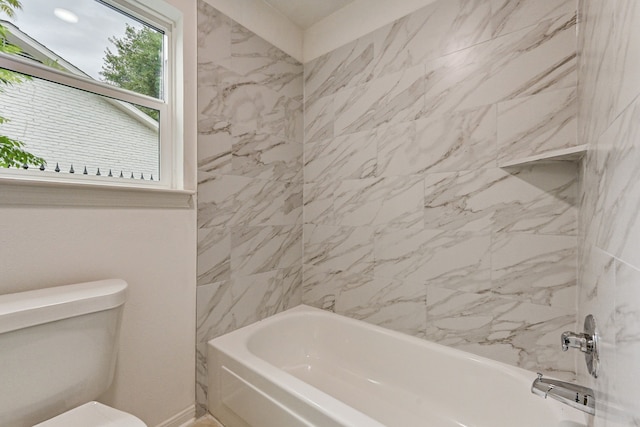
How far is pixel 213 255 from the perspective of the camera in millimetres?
1604

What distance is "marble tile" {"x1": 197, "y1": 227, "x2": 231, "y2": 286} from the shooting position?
1548mm

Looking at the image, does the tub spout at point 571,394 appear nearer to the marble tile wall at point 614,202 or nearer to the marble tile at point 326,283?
the marble tile wall at point 614,202

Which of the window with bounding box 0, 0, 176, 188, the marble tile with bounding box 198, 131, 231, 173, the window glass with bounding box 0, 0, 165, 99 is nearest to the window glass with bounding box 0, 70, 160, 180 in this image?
the window with bounding box 0, 0, 176, 188

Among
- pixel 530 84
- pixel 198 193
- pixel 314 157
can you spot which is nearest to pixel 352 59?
pixel 314 157

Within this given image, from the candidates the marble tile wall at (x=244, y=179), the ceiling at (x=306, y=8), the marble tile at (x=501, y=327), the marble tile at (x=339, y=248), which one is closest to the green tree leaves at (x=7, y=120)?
the marble tile wall at (x=244, y=179)

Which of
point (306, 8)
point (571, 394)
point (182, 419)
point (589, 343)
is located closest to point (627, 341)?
point (589, 343)

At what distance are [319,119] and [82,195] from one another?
4.79ft

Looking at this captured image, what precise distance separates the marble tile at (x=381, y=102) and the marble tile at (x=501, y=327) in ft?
3.36

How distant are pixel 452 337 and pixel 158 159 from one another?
5.87ft

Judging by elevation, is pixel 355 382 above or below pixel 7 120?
below

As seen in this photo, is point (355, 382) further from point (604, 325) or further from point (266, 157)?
point (266, 157)

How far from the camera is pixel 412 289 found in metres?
1.65

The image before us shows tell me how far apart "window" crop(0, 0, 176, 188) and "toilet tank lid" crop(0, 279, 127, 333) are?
46cm

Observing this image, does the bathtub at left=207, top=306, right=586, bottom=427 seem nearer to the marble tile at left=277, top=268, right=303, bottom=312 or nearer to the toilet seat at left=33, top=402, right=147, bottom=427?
the marble tile at left=277, top=268, right=303, bottom=312
